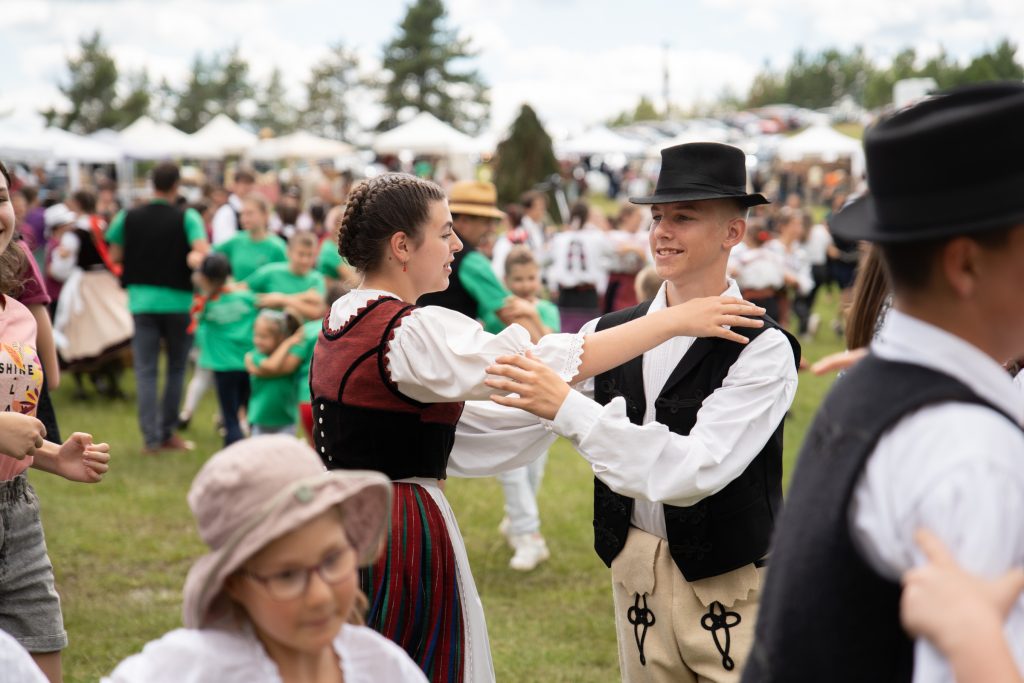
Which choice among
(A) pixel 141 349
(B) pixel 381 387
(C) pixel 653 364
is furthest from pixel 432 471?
(A) pixel 141 349

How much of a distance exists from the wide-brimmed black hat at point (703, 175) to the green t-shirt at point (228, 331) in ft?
18.3

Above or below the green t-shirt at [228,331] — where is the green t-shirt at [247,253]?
above

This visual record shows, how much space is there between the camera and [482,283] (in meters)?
6.36

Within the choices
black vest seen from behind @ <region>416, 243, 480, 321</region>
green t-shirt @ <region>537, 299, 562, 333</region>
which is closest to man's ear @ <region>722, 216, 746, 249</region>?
black vest seen from behind @ <region>416, 243, 480, 321</region>

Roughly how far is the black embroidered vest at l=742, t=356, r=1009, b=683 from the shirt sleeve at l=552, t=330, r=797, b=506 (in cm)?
105

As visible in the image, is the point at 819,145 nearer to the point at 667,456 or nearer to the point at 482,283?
the point at 482,283

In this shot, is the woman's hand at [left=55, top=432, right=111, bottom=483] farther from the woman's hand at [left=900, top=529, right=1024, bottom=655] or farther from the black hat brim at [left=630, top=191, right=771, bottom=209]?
the woman's hand at [left=900, top=529, right=1024, bottom=655]

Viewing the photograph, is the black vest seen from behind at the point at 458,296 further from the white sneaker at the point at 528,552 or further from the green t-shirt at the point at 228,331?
the green t-shirt at the point at 228,331

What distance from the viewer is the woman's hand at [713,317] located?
8.98ft

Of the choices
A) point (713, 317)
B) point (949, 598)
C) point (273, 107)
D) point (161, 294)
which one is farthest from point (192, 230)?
point (273, 107)

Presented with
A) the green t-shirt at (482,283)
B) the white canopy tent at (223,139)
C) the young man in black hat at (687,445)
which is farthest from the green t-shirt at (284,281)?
the white canopy tent at (223,139)

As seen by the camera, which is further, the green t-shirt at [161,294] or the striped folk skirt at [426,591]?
the green t-shirt at [161,294]

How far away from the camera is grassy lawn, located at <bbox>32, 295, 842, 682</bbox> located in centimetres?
512

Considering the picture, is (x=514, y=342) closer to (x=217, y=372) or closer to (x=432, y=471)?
(x=432, y=471)
